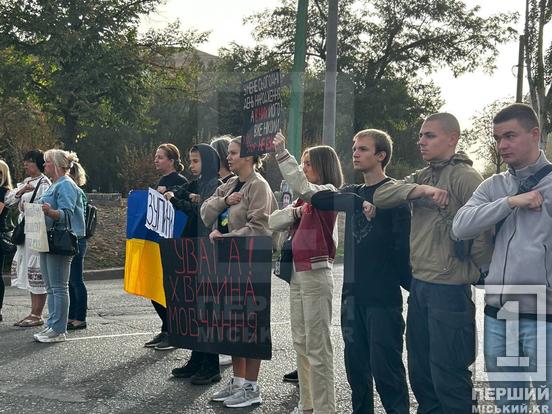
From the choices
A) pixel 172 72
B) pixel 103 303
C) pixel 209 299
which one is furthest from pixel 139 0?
pixel 209 299

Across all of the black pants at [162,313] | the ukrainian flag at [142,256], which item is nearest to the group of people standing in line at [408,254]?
the ukrainian flag at [142,256]

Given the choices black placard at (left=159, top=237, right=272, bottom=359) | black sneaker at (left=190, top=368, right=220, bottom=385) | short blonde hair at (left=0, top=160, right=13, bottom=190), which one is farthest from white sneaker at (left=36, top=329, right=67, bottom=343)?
black sneaker at (left=190, top=368, right=220, bottom=385)

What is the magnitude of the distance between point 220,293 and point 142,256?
172cm

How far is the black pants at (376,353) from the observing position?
482cm

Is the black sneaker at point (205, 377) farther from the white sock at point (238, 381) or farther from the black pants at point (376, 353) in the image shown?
the black pants at point (376, 353)

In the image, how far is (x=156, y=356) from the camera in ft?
24.0

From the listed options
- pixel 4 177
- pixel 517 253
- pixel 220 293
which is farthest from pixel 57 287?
pixel 517 253

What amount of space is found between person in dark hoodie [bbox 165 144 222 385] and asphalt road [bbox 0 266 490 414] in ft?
0.40

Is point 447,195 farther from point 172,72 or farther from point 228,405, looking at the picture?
point 172,72

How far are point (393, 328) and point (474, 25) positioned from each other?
38.5m

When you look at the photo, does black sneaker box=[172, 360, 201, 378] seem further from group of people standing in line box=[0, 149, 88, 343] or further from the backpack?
the backpack

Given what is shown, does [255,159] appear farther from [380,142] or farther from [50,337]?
[50,337]

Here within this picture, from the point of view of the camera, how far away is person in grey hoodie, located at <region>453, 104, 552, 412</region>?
3.79 metres

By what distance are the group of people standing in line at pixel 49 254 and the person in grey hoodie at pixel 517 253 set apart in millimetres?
4905
